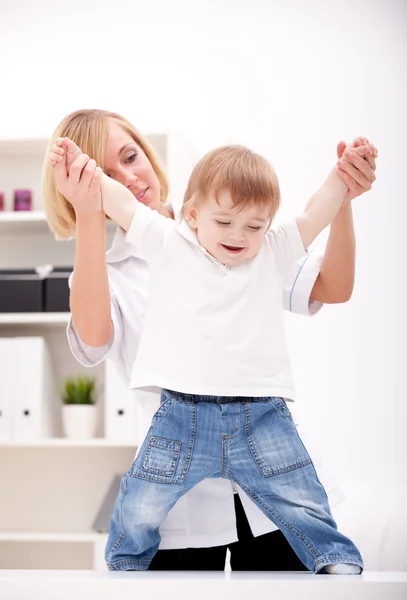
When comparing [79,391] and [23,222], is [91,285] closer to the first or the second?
[79,391]

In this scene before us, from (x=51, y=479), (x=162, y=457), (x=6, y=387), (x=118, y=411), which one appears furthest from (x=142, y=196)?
(x=51, y=479)

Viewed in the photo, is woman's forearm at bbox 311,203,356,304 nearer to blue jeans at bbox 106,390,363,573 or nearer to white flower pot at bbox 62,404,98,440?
blue jeans at bbox 106,390,363,573

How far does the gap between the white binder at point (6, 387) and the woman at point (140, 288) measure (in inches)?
54.0

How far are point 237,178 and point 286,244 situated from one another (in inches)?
4.8

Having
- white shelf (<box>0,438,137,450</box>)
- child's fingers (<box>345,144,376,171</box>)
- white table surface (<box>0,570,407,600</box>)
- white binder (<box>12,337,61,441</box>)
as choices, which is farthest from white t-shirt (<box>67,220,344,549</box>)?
white binder (<box>12,337,61,441</box>)

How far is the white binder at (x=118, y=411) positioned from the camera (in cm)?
260

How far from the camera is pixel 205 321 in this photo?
1.04 metres

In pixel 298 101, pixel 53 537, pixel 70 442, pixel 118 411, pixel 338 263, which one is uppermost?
pixel 298 101

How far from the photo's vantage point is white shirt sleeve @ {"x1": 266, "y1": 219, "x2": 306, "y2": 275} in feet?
3.65

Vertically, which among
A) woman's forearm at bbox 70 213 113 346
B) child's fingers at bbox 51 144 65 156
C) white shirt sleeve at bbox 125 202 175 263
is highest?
child's fingers at bbox 51 144 65 156

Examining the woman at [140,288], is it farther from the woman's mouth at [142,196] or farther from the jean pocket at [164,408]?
the jean pocket at [164,408]

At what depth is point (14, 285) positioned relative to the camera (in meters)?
2.70

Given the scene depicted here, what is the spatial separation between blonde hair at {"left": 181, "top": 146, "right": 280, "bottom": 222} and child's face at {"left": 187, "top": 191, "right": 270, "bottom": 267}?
0.03 feet

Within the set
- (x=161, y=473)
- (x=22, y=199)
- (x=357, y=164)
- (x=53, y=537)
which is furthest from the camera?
(x=22, y=199)
